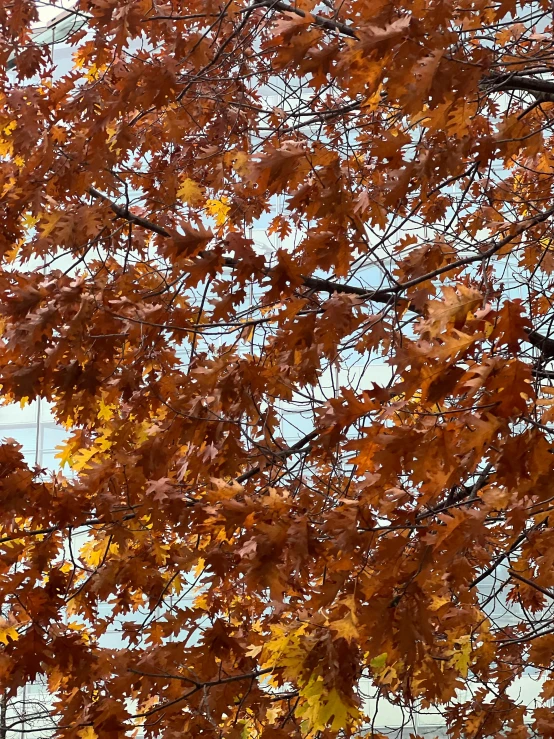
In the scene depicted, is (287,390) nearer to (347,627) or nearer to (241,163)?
(347,627)

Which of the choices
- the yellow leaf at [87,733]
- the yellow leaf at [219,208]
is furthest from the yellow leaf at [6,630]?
the yellow leaf at [219,208]

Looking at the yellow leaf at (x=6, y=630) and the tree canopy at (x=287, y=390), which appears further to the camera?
the yellow leaf at (x=6, y=630)

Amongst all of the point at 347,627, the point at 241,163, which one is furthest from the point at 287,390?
the point at 241,163

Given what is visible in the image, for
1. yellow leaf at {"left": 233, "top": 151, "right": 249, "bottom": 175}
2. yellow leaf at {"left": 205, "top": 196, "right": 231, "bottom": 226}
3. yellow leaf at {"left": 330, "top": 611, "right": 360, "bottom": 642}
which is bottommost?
yellow leaf at {"left": 330, "top": 611, "right": 360, "bottom": 642}

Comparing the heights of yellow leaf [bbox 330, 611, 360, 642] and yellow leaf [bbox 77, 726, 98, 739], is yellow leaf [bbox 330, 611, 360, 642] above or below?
below

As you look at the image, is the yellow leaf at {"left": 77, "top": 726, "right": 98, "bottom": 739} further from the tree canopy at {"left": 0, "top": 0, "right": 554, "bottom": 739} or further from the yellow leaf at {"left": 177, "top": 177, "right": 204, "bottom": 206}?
the yellow leaf at {"left": 177, "top": 177, "right": 204, "bottom": 206}

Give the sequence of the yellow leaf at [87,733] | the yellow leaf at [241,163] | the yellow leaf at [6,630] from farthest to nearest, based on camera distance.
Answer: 1. the yellow leaf at [241,163]
2. the yellow leaf at [6,630]
3. the yellow leaf at [87,733]

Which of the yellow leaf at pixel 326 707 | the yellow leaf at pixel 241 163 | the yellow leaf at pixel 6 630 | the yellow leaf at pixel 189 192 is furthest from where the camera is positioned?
the yellow leaf at pixel 189 192

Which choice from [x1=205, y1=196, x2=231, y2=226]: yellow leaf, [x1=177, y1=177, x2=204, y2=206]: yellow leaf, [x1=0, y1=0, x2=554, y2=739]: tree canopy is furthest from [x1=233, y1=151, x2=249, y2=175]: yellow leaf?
[x1=205, y1=196, x2=231, y2=226]: yellow leaf

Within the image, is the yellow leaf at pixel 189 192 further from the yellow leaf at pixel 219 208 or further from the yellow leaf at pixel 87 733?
the yellow leaf at pixel 87 733

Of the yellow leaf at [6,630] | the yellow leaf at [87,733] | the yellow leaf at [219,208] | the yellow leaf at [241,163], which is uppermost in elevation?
the yellow leaf at [219,208]

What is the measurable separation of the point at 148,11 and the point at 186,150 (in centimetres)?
86

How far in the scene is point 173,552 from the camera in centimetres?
266

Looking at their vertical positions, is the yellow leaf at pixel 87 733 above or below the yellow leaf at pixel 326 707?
above
